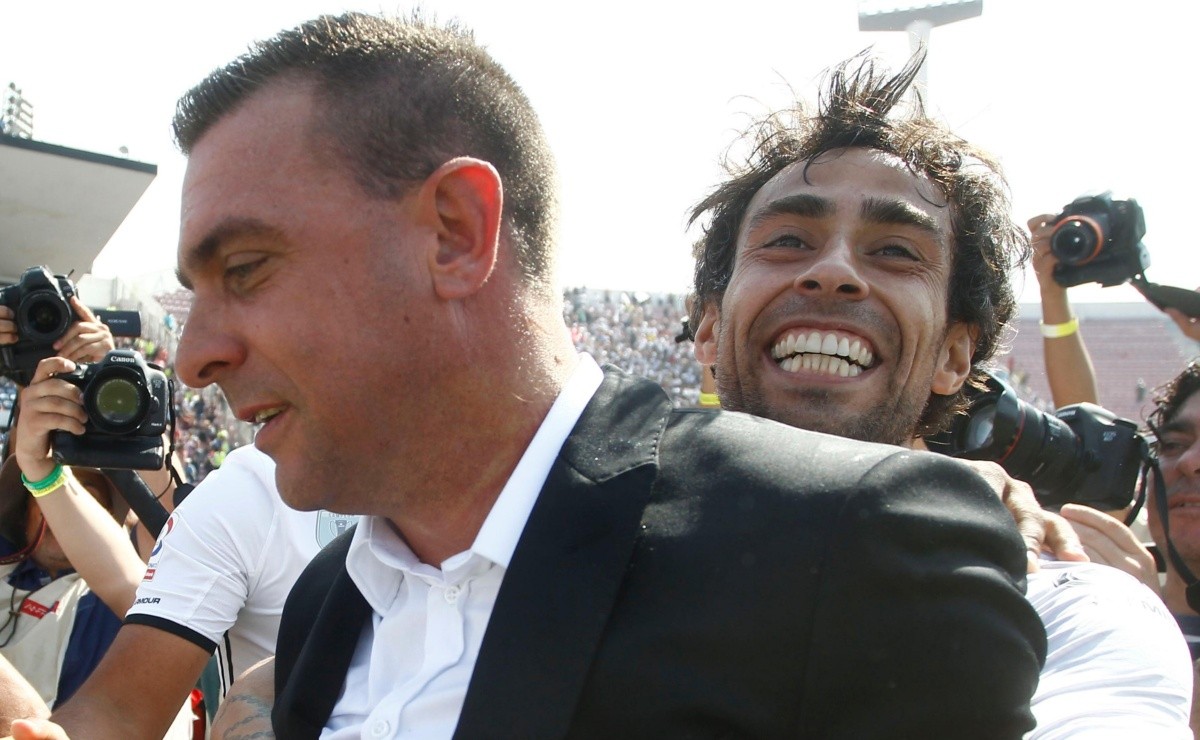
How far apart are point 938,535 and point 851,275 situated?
95 centimetres

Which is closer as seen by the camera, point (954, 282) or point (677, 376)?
point (954, 282)

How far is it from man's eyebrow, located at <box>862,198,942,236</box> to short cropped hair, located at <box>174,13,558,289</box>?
785 millimetres

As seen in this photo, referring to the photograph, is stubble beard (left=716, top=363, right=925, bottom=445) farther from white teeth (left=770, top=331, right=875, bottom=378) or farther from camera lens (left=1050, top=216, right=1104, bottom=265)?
camera lens (left=1050, top=216, right=1104, bottom=265)

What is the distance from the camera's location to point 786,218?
2.09 m

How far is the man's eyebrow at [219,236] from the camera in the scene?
4.06 ft

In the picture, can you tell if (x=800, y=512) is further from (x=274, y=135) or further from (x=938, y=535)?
(x=274, y=135)

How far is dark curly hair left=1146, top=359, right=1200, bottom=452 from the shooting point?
2.99 metres

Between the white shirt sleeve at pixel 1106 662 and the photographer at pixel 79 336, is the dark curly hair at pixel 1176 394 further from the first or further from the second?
the photographer at pixel 79 336

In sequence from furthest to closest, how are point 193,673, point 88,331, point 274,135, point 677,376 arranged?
point 677,376
point 88,331
point 193,673
point 274,135

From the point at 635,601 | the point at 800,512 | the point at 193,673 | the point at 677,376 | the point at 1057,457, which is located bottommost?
the point at 677,376

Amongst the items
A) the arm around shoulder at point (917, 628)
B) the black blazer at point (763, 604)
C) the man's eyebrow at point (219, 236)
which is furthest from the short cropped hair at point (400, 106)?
the arm around shoulder at point (917, 628)

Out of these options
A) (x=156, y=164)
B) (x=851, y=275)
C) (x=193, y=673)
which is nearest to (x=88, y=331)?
(x=193, y=673)

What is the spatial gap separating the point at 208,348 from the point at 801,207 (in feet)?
4.07

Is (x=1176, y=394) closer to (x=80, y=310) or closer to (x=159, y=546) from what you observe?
(x=159, y=546)
